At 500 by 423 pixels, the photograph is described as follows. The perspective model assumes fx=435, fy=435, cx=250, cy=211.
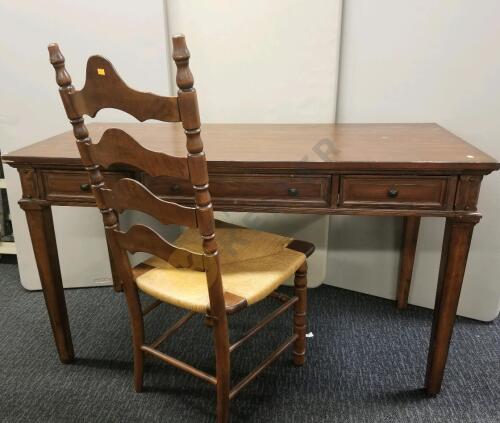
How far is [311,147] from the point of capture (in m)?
1.30

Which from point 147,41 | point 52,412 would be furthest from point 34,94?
point 52,412

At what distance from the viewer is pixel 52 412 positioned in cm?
136

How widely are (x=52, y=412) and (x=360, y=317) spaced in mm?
1182

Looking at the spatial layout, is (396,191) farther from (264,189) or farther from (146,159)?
(146,159)

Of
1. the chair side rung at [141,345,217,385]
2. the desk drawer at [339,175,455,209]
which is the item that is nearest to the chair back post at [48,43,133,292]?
the chair side rung at [141,345,217,385]

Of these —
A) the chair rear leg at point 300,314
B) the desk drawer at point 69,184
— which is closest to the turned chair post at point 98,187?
the desk drawer at point 69,184

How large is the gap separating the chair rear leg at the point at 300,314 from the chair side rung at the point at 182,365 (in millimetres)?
374

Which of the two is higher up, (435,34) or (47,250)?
(435,34)

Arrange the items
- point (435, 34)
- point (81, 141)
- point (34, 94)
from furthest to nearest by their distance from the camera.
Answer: point (34, 94)
point (435, 34)
point (81, 141)

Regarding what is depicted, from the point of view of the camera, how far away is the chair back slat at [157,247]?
105 cm

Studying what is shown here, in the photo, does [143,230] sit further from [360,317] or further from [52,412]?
[360,317]

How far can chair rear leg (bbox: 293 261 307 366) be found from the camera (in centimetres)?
141

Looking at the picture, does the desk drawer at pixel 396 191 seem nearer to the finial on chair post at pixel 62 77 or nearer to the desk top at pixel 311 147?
the desk top at pixel 311 147

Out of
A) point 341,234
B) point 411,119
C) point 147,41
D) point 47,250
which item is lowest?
point 341,234
